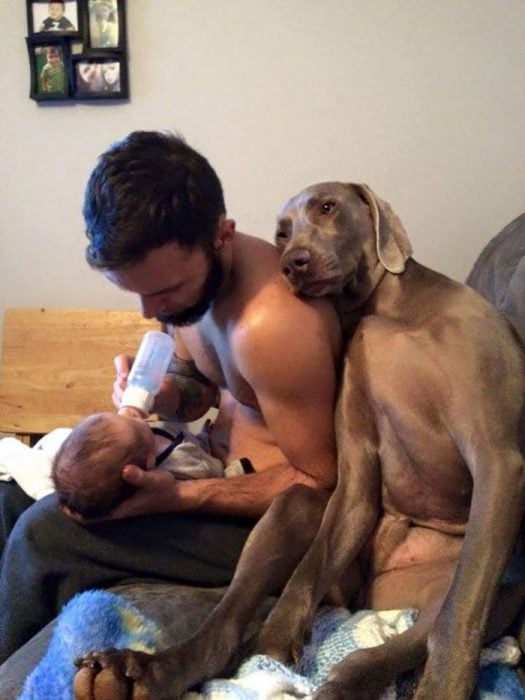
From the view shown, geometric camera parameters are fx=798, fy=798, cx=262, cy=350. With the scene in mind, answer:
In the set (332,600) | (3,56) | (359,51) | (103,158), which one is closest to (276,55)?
(359,51)

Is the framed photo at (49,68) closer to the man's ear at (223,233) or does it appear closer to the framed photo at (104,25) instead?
the framed photo at (104,25)

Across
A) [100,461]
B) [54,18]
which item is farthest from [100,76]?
[100,461]

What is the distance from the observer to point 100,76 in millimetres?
2475

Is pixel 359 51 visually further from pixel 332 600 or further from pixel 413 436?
pixel 332 600

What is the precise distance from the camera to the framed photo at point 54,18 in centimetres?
247

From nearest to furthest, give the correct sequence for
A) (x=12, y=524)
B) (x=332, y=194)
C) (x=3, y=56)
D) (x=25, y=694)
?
(x=25, y=694)
(x=332, y=194)
(x=12, y=524)
(x=3, y=56)

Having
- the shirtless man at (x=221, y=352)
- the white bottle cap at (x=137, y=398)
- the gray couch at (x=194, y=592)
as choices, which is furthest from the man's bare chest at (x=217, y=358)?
the gray couch at (x=194, y=592)

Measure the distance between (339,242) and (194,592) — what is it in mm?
688

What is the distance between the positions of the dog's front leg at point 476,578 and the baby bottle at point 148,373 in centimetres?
70

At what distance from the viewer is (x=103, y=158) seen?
1451 millimetres

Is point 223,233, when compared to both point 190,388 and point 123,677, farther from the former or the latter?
point 123,677

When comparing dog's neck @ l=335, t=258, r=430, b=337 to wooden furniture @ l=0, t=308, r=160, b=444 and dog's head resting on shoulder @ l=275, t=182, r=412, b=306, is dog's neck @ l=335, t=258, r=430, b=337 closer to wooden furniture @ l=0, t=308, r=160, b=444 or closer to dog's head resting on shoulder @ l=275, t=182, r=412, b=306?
dog's head resting on shoulder @ l=275, t=182, r=412, b=306

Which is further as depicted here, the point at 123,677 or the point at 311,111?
the point at 311,111

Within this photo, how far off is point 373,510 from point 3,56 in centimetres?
192
